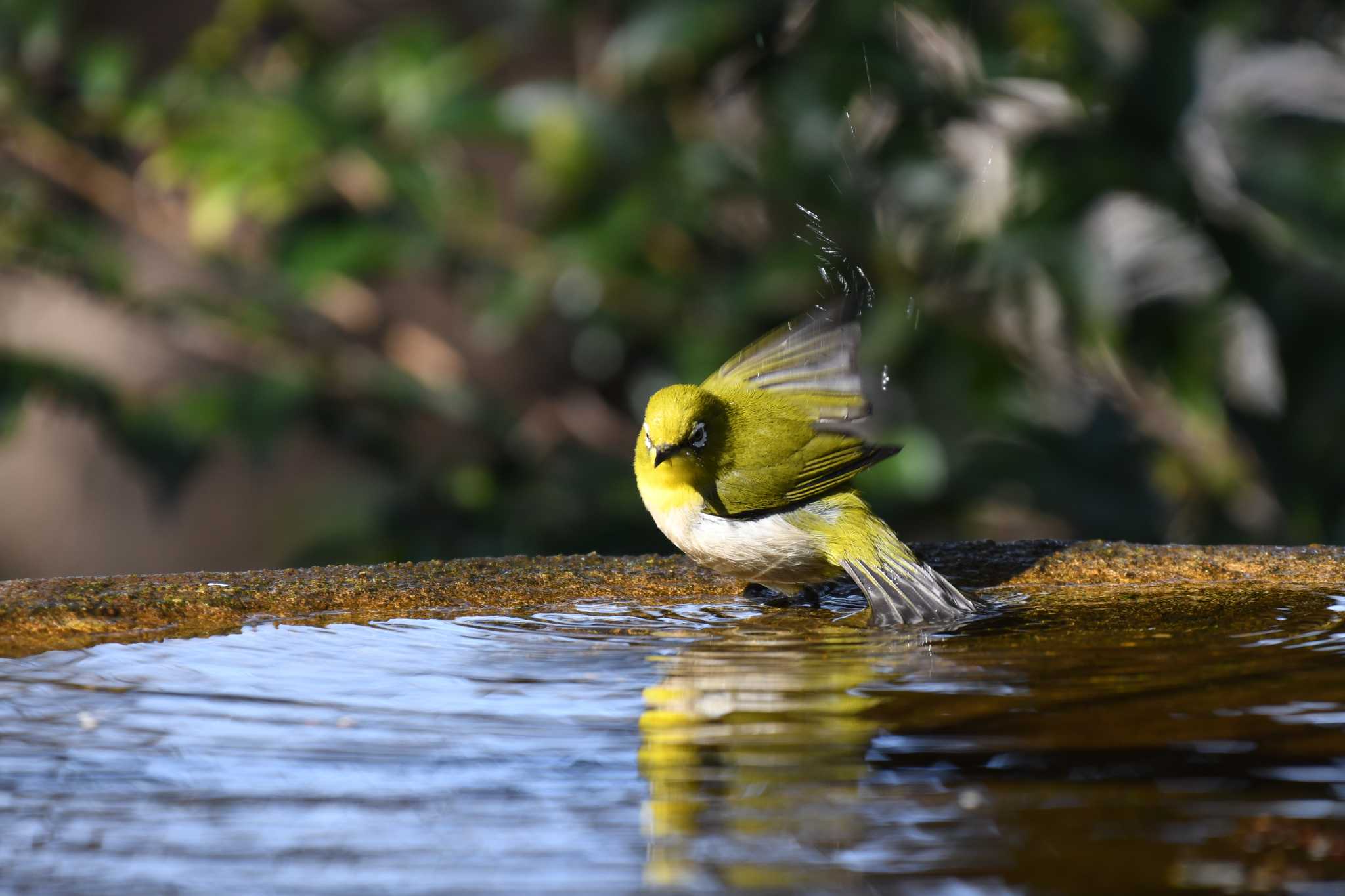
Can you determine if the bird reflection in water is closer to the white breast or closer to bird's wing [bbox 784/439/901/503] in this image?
the white breast

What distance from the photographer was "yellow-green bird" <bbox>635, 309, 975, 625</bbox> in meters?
2.07

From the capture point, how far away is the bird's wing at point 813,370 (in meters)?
2.35

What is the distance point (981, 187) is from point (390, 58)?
65.0 inches

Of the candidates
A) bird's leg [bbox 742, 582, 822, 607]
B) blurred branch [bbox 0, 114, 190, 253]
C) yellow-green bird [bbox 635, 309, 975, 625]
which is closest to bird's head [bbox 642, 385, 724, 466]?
yellow-green bird [bbox 635, 309, 975, 625]

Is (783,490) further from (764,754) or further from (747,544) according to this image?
(764,754)

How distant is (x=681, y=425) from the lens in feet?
7.01

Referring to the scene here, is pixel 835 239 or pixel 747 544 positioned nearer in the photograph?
pixel 747 544

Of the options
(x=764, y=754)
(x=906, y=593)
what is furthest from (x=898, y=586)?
(x=764, y=754)

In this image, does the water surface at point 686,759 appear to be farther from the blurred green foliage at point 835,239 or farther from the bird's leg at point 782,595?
the blurred green foliage at point 835,239

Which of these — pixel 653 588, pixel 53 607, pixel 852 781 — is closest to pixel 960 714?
pixel 852 781

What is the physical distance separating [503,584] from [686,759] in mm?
966

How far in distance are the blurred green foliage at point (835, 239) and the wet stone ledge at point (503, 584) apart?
111cm

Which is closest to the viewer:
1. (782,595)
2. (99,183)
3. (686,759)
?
(686,759)

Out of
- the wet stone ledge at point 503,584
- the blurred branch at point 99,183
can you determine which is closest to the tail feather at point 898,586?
the wet stone ledge at point 503,584
